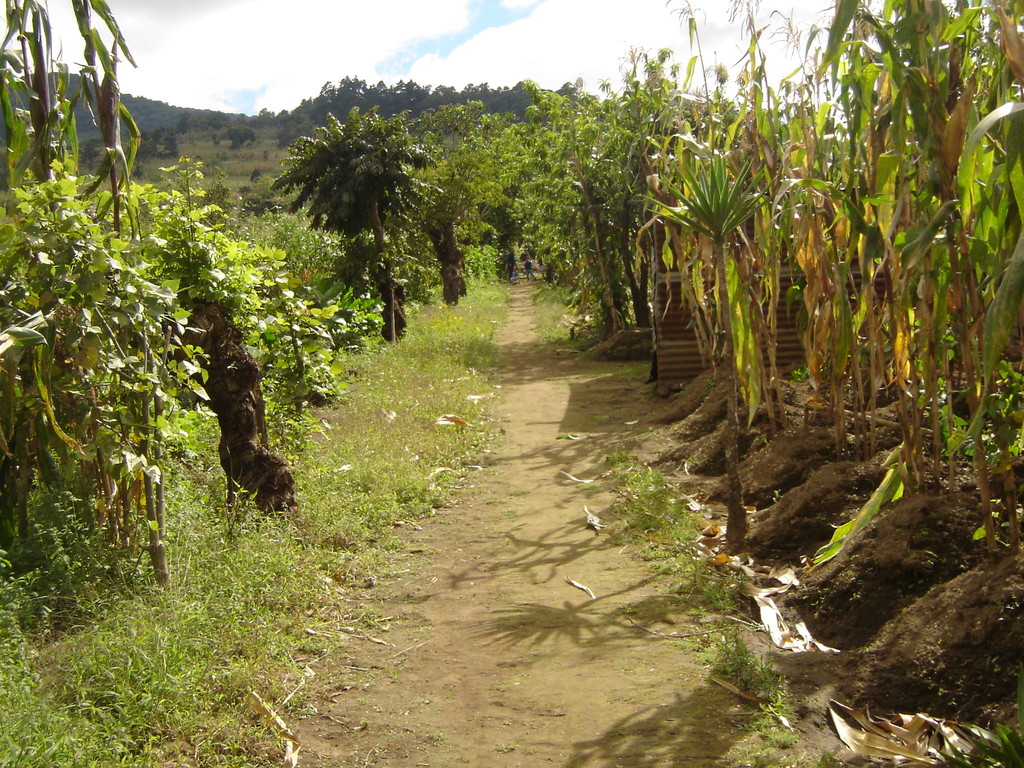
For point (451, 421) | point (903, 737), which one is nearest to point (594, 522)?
point (903, 737)

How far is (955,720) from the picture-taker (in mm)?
3201

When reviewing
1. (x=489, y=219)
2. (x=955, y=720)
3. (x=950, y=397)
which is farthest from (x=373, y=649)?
(x=489, y=219)

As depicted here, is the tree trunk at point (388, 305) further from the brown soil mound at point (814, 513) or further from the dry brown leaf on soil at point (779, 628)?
the dry brown leaf on soil at point (779, 628)

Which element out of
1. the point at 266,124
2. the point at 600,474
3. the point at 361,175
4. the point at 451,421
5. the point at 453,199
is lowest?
the point at 600,474

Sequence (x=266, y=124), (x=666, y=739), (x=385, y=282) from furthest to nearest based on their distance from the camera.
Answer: (x=266, y=124) < (x=385, y=282) < (x=666, y=739)

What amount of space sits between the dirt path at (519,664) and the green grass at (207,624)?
0.77 ft

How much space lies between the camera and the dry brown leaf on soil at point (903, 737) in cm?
302

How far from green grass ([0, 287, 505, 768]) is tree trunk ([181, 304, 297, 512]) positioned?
0.56 ft

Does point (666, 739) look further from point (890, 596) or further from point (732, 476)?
point (732, 476)

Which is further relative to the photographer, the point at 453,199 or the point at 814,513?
the point at 453,199

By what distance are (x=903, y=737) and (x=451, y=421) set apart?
22.0ft

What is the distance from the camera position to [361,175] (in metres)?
14.5

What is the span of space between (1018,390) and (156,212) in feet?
14.5

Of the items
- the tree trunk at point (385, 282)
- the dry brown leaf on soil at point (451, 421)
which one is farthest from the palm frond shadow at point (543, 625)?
the tree trunk at point (385, 282)
